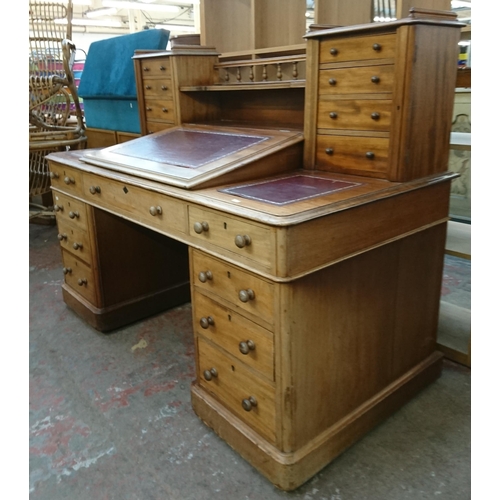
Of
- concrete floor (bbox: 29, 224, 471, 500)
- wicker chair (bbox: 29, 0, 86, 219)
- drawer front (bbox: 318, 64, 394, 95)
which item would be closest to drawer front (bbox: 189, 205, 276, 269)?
drawer front (bbox: 318, 64, 394, 95)

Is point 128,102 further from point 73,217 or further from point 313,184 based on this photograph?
point 313,184

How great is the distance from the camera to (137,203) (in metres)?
2.07

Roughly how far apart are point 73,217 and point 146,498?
1.57m

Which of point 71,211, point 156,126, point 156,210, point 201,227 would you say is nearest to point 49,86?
point 156,126

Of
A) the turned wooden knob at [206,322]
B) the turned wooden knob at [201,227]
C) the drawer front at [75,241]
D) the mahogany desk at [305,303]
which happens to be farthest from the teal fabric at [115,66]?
the turned wooden knob at [206,322]

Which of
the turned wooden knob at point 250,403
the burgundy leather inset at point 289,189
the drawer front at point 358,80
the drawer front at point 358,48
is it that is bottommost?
the turned wooden knob at point 250,403

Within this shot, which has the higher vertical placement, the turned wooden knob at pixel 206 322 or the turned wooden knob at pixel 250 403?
the turned wooden knob at pixel 206 322

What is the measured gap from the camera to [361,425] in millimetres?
1877

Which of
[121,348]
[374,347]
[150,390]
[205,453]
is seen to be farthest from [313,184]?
[121,348]

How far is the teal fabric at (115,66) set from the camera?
3482 mm

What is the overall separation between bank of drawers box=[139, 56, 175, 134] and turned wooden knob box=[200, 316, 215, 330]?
131 centimetres

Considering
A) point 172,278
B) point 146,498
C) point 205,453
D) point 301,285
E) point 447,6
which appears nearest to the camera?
point 301,285

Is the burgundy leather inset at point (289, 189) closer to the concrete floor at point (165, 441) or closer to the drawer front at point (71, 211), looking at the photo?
the concrete floor at point (165, 441)

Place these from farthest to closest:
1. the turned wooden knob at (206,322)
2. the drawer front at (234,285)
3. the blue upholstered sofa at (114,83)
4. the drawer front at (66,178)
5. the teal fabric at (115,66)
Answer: the blue upholstered sofa at (114,83) → the teal fabric at (115,66) → the drawer front at (66,178) → the turned wooden knob at (206,322) → the drawer front at (234,285)
